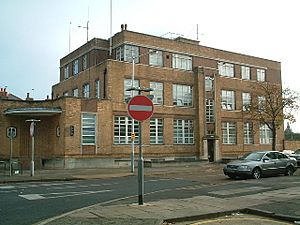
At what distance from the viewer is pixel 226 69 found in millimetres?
48219

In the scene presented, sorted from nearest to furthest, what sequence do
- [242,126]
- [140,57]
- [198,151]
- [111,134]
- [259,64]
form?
1. [111,134]
2. [140,57]
3. [198,151]
4. [242,126]
5. [259,64]

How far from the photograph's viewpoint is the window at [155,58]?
4088 cm

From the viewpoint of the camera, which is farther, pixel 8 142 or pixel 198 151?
pixel 198 151

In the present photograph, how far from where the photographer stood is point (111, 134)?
36594 millimetres

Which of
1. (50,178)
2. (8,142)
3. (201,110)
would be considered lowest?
(50,178)

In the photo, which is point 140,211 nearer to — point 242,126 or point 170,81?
point 170,81

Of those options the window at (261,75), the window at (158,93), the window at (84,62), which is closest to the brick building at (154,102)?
the window at (261,75)

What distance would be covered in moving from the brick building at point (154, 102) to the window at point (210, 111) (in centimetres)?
11

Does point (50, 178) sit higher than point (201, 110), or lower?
lower

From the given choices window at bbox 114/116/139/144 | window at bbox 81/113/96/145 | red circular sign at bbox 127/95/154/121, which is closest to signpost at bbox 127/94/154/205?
red circular sign at bbox 127/95/154/121

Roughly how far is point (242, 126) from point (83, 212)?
40.5m

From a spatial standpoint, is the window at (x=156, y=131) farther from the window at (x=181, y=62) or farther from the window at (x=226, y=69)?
the window at (x=226, y=69)

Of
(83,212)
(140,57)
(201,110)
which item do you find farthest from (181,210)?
(201,110)

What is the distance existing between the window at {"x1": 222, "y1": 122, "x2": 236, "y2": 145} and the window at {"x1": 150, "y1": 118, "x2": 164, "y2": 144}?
9287 millimetres
